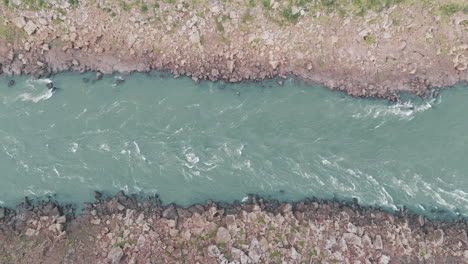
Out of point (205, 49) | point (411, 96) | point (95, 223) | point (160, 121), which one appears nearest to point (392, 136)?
point (411, 96)

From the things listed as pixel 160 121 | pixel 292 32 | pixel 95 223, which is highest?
pixel 292 32

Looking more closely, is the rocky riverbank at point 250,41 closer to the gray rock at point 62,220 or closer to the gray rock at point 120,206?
the gray rock at point 120,206

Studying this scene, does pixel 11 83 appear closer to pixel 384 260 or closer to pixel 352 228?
pixel 352 228

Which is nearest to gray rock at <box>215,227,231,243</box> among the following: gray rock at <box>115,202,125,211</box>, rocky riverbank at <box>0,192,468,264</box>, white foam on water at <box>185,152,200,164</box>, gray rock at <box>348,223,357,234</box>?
rocky riverbank at <box>0,192,468,264</box>

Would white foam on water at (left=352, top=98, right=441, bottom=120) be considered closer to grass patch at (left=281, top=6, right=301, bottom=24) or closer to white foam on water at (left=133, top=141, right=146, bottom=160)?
grass patch at (left=281, top=6, right=301, bottom=24)

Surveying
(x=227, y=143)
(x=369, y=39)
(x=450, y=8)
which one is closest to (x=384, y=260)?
(x=227, y=143)

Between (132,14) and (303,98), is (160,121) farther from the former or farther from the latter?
(303,98)
